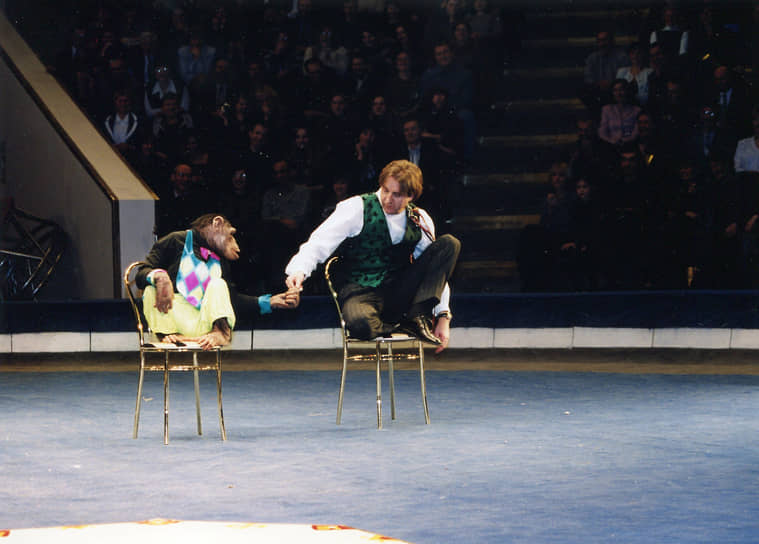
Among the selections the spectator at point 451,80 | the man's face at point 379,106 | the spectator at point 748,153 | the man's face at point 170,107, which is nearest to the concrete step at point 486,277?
the spectator at point 451,80

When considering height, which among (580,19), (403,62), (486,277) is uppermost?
(580,19)

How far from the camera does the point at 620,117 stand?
9867 millimetres

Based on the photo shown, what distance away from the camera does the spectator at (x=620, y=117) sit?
9.83 metres

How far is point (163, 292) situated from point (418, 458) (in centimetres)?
130

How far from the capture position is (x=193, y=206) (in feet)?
30.7

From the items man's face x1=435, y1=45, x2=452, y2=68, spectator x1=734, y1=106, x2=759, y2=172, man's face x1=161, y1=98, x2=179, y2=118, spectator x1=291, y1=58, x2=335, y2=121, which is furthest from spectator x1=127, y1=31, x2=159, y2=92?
spectator x1=734, y1=106, x2=759, y2=172

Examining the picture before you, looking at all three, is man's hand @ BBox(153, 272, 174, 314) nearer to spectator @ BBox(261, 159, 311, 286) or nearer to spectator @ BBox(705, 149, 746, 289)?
spectator @ BBox(261, 159, 311, 286)

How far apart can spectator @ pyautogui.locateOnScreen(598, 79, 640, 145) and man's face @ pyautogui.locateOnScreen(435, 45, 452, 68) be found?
132 centimetres

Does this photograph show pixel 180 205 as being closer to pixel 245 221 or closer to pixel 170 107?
pixel 245 221

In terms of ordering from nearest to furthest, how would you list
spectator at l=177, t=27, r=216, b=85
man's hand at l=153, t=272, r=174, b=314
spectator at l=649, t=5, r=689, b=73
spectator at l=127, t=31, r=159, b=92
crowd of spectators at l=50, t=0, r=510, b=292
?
1. man's hand at l=153, t=272, r=174, b=314
2. crowd of spectators at l=50, t=0, r=510, b=292
3. spectator at l=649, t=5, r=689, b=73
4. spectator at l=127, t=31, r=159, b=92
5. spectator at l=177, t=27, r=216, b=85

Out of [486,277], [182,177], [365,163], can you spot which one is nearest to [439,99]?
[365,163]

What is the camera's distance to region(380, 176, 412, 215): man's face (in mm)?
5891

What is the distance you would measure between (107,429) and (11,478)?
116 centimetres

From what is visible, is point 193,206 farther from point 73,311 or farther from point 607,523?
point 607,523
